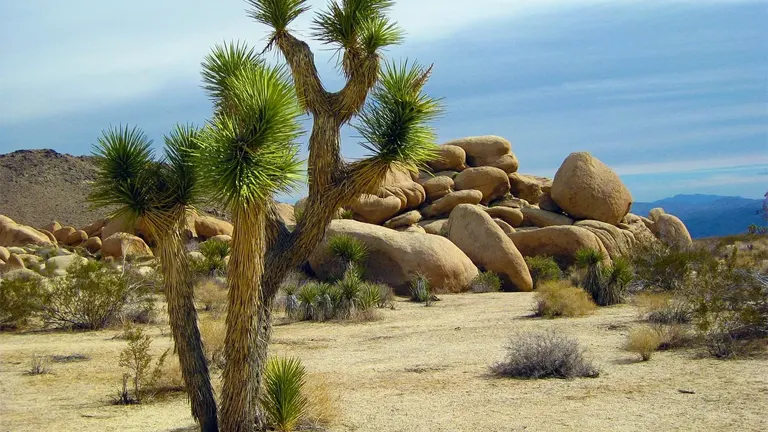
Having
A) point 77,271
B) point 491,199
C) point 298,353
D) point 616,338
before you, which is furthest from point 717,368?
point 491,199

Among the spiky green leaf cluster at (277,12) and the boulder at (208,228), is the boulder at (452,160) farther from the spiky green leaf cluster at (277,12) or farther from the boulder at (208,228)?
the spiky green leaf cluster at (277,12)

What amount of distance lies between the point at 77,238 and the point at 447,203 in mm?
24843

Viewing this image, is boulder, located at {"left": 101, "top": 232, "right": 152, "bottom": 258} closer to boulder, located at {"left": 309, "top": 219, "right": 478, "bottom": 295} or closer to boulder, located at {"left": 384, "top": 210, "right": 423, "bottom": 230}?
boulder, located at {"left": 384, "top": 210, "right": 423, "bottom": 230}

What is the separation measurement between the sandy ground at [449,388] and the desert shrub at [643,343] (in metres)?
0.13

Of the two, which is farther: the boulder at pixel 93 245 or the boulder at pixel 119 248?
the boulder at pixel 93 245

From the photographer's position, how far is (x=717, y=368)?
36.2ft

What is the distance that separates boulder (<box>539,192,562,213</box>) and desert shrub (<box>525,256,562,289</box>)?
6.64 metres

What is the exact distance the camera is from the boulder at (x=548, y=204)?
34.4m

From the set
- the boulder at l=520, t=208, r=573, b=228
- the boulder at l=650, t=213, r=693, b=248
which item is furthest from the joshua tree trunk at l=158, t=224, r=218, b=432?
the boulder at l=650, t=213, r=693, b=248

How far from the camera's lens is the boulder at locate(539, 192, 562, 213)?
34.4 metres

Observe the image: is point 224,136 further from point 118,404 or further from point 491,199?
point 491,199

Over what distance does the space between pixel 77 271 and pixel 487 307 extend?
969 centimetres

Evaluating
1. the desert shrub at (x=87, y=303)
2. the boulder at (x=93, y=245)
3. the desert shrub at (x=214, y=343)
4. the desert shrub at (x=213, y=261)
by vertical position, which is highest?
the boulder at (x=93, y=245)

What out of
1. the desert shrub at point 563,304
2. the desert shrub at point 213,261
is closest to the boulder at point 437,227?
the desert shrub at point 213,261
